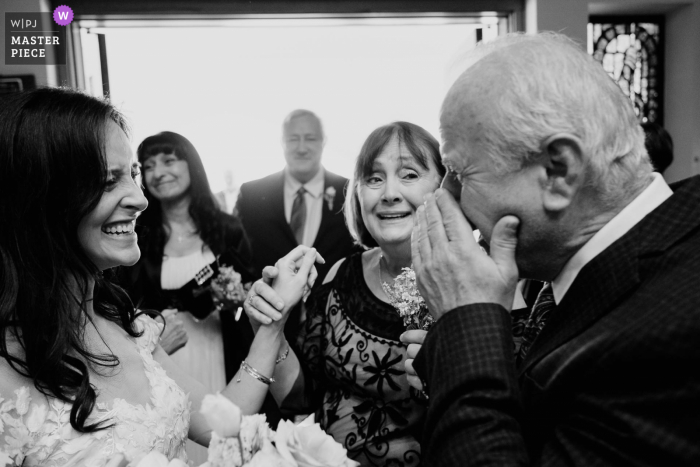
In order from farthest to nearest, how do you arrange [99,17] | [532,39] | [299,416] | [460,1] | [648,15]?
[648,15] < [460,1] < [99,17] < [299,416] < [532,39]

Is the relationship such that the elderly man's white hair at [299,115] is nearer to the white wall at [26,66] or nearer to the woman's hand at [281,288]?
the white wall at [26,66]

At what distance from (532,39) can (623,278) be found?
47 cm

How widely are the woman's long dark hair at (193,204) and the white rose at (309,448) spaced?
7.44ft

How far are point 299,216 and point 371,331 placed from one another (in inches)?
76.8

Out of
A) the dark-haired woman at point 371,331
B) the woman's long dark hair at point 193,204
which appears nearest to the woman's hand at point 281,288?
the dark-haired woman at point 371,331

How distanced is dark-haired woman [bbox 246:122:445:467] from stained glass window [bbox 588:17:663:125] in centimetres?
301

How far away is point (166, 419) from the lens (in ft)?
4.51

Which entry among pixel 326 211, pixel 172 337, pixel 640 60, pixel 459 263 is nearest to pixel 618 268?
pixel 459 263

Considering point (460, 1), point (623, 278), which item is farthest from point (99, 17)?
point (623, 278)

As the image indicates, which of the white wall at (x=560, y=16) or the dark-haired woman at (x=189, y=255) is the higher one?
the white wall at (x=560, y=16)

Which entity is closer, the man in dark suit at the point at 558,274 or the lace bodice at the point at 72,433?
the man in dark suit at the point at 558,274

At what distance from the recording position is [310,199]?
363 cm

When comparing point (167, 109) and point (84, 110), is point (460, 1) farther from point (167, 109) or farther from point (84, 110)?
point (84, 110)

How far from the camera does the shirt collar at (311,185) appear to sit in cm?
363
